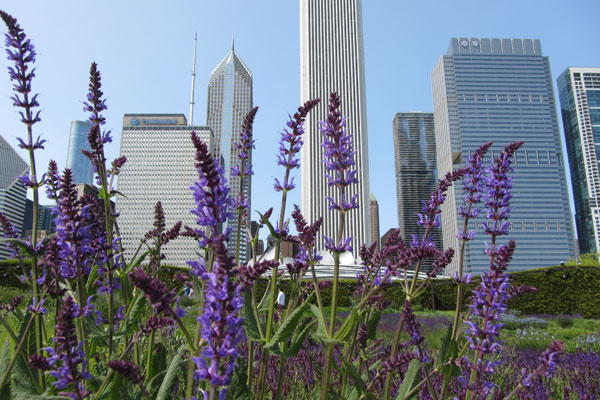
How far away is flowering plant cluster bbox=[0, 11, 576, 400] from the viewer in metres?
Answer: 1.02

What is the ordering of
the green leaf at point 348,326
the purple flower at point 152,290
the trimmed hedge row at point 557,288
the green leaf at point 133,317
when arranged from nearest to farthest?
the purple flower at point 152,290 → the green leaf at point 348,326 → the green leaf at point 133,317 → the trimmed hedge row at point 557,288

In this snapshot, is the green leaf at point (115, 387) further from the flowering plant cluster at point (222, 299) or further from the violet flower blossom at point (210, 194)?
the violet flower blossom at point (210, 194)

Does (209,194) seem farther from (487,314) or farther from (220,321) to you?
(487,314)

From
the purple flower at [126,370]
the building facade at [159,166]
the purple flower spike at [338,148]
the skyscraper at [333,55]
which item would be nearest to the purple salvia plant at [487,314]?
the purple flower spike at [338,148]

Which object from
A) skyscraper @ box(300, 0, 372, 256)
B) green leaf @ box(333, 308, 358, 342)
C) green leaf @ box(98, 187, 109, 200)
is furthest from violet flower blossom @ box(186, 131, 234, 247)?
skyscraper @ box(300, 0, 372, 256)

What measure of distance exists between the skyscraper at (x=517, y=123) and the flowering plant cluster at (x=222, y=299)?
480ft

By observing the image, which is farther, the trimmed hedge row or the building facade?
the building facade

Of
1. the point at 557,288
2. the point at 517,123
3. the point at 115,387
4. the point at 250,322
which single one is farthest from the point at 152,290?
the point at 517,123

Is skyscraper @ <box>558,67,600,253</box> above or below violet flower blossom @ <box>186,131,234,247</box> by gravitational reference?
above

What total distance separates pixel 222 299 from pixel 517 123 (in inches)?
7130

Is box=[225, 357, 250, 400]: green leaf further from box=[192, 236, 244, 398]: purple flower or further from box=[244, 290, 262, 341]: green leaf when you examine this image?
box=[192, 236, 244, 398]: purple flower

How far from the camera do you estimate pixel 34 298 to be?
1.59 metres

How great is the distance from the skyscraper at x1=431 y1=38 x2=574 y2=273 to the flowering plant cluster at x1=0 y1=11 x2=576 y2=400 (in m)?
146

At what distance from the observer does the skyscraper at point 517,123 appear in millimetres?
140125
